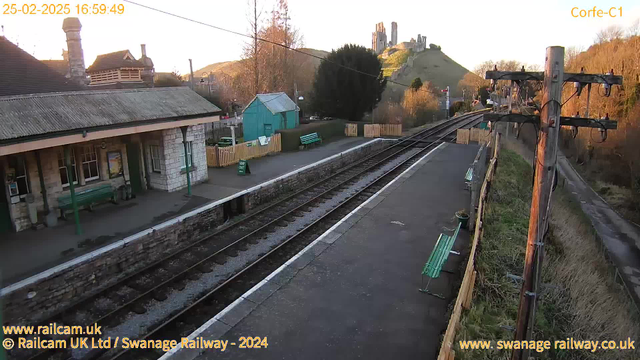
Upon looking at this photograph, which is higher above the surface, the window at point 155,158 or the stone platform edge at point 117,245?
→ the window at point 155,158

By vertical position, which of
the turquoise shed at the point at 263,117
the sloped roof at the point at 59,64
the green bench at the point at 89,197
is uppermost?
the sloped roof at the point at 59,64

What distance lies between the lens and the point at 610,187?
23391 mm

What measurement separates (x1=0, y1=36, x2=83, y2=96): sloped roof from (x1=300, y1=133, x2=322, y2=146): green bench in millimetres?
12512

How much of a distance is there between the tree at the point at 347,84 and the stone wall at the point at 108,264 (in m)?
19.4

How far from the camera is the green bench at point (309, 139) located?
24816 mm

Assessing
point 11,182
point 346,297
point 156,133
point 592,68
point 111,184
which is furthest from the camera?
point 592,68

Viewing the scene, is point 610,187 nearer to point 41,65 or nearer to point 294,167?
point 294,167

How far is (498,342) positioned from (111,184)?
40.0ft

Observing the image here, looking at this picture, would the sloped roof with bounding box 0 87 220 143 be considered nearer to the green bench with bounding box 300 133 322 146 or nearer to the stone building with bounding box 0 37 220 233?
the stone building with bounding box 0 37 220 233

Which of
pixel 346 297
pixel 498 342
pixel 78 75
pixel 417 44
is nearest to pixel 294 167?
pixel 78 75

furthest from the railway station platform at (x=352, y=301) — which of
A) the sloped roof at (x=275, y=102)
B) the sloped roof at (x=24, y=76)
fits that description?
the sloped roof at (x=275, y=102)

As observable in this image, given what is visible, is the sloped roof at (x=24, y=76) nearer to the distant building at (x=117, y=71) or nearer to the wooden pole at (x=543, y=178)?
the distant building at (x=117, y=71)

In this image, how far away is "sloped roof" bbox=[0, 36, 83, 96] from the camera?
13.2 m

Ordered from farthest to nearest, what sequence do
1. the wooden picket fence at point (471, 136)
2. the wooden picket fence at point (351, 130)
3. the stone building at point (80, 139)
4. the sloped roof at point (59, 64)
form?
1. the sloped roof at point (59, 64)
2. the wooden picket fence at point (351, 130)
3. the wooden picket fence at point (471, 136)
4. the stone building at point (80, 139)
